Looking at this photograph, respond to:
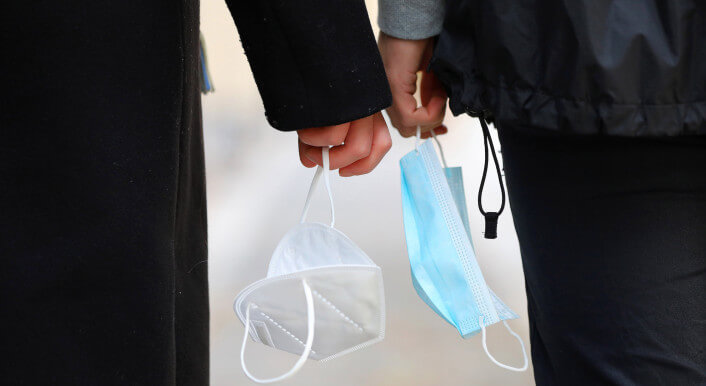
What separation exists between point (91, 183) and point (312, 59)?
21 cm

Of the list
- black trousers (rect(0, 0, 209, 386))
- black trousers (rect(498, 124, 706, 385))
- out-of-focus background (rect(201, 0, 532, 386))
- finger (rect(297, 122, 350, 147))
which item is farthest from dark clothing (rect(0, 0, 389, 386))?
out-of-focus background (rect(201, 0, 532, 386))

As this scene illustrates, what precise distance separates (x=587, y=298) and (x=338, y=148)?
0.93 feet

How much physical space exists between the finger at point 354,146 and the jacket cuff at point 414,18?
0.10m

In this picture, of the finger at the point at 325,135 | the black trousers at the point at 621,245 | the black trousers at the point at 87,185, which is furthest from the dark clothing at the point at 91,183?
the black trousers at the point at 621,245

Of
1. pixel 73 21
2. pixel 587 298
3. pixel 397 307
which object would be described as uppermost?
pixel 73 21

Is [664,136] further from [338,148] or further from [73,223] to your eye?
[73,223]

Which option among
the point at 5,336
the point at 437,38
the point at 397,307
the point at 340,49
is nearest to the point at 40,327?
the point at 5,336

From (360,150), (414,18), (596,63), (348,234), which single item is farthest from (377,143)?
(348,234)

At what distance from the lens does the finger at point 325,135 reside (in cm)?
69

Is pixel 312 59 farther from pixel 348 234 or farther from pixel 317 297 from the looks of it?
pixel 348 234

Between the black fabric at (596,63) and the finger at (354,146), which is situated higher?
the black fabric at (596,63)

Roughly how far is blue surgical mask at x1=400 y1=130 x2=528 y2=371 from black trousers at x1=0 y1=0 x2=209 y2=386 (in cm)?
36

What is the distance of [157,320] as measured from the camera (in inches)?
22.7

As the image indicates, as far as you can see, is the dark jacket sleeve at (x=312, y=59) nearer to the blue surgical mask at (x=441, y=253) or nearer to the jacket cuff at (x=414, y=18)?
the jacket cuff at (x=414, y=18)
